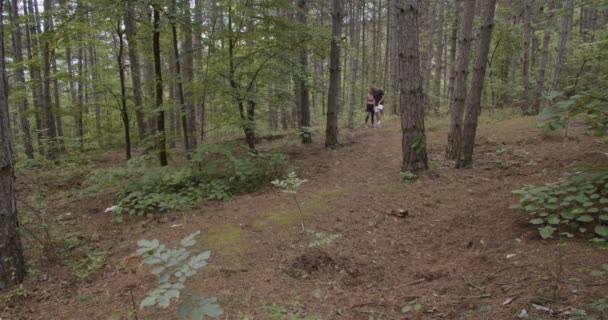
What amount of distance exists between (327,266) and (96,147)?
14.7 meters

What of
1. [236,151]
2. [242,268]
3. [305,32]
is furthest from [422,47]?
[242,268]

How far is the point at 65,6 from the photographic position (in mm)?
6246

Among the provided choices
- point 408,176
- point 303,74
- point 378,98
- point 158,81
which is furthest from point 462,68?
point 378,98

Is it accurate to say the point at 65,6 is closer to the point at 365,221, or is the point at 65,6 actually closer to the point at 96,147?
the point at 365,221

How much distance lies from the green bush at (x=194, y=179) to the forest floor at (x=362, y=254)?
0.33 metres

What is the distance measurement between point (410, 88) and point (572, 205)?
336 cm

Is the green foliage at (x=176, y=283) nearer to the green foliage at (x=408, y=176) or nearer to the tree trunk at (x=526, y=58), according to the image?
the green foliage at (x=408, y=176)

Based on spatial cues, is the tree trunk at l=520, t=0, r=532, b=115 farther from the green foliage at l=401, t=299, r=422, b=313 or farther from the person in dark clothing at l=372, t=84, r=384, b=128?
the green foliage at l=401, t=299, r=422, b=313

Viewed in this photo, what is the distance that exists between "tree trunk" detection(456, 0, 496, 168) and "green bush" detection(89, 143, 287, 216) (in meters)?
3.57

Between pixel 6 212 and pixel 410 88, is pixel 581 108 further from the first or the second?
pixel 6 212

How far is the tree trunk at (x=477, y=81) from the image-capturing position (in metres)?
6.07

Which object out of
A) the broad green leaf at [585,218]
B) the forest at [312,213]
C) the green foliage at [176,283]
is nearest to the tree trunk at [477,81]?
the forest at [312,213]

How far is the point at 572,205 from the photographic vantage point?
3408 millimetres

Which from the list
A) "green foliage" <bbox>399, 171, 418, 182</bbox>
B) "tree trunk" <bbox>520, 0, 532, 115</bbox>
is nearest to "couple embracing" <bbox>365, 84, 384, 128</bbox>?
"tree trunk" <bbox>520, 0, 532, 115</bbox>
